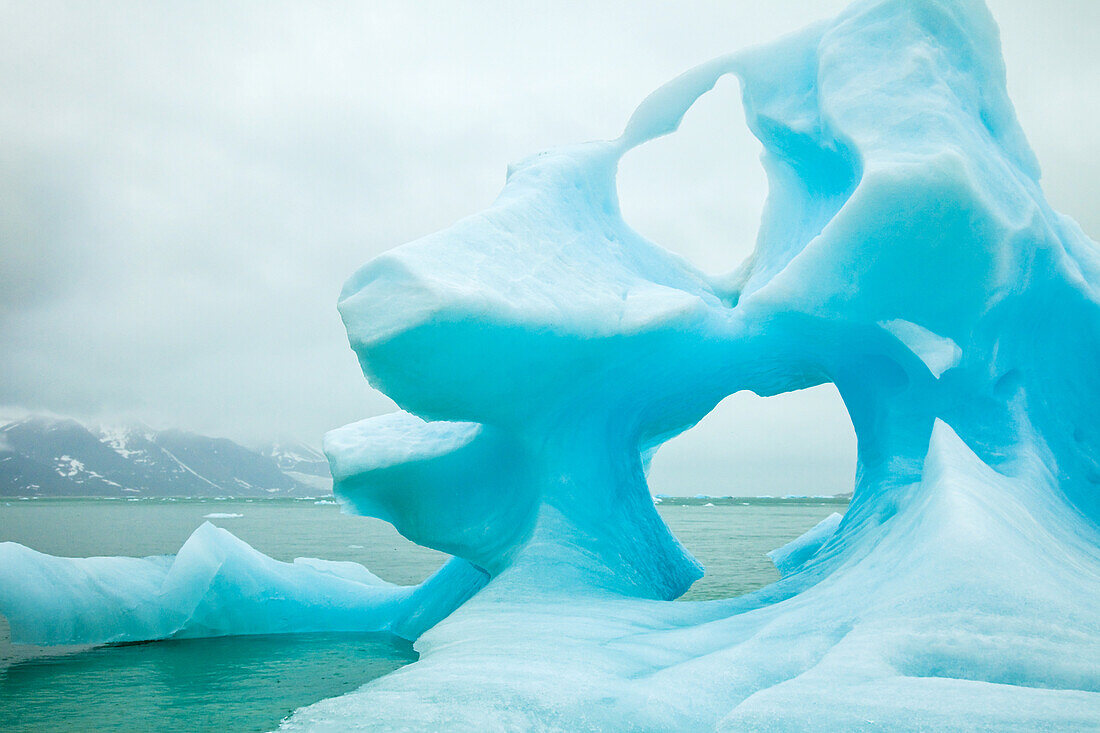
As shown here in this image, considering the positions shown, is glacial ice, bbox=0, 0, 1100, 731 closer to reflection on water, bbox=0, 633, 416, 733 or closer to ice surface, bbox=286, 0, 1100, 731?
ice surface, bbox=286, 0, 1100, 731

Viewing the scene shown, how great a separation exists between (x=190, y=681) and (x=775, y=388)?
5.87 metres

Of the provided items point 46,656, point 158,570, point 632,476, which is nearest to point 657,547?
point 632,476

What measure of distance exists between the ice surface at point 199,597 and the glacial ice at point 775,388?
0.06m

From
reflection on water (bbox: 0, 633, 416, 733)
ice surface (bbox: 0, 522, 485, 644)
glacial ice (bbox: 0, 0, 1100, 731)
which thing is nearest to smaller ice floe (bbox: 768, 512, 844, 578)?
glacial ice (bbox: 0, 0, 1100, 731)

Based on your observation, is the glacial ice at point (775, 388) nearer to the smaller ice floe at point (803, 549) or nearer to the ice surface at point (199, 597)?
the ice surface at point (199, 597)

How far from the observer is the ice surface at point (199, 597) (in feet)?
20.0

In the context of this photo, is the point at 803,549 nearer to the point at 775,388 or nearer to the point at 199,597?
the point at 775,388

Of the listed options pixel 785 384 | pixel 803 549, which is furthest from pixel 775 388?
pixel 803 549

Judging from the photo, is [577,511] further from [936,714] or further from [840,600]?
[936,714]

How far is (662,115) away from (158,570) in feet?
20.1

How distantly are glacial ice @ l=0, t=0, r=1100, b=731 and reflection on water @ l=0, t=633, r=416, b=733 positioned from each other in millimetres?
603

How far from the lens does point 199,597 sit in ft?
21.3

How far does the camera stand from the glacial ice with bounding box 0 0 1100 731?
2.76m

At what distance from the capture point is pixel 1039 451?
5203 millimetres
